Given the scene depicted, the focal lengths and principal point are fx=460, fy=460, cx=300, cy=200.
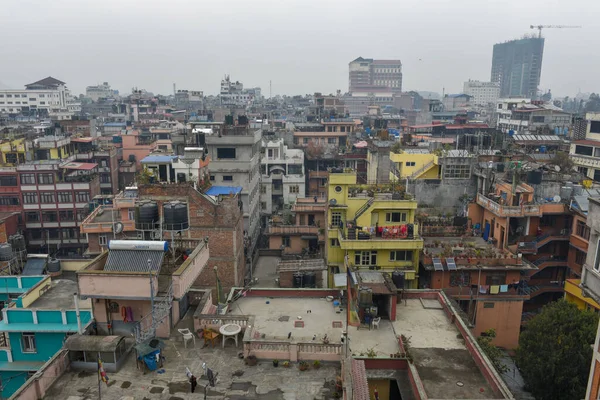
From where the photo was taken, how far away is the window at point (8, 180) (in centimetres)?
5462

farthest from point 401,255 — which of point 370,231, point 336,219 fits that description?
point 336,219

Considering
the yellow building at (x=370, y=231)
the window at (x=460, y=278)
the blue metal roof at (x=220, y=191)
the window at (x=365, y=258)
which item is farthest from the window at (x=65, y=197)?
the window at (x=460, y=278)

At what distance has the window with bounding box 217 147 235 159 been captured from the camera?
50.3 metres

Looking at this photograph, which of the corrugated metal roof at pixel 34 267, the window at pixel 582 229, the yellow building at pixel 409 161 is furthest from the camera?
the yellow building at pixel 409 161

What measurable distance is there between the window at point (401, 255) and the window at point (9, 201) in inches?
1797

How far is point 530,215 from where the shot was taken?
129 feet

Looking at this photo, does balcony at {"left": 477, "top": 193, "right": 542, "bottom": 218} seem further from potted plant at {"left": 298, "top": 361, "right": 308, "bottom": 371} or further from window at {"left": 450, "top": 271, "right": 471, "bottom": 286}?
potted plant at {"left": 298, "top": 361, "right": 308, "bottom": 371}

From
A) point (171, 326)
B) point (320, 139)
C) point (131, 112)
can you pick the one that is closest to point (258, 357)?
point (171, 326)

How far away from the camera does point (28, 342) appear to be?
85.7ft

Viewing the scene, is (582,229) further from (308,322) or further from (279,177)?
(279,177)

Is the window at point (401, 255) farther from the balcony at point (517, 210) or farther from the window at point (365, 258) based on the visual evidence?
the balcony at point (517, 210)

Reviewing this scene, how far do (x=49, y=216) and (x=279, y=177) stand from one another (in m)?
29.4

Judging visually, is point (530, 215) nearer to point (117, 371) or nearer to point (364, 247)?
point (364, 247)

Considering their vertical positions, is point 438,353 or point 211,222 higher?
point 211,222
